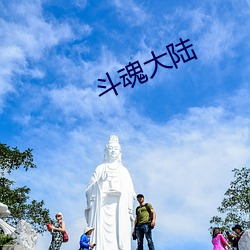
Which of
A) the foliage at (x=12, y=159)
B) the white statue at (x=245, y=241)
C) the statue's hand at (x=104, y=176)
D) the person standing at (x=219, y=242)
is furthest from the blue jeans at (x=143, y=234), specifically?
the foliage at (x=12, y=159)

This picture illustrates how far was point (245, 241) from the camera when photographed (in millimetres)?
9414

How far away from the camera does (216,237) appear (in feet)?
33.3

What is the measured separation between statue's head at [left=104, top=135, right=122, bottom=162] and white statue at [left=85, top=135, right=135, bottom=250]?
28cm

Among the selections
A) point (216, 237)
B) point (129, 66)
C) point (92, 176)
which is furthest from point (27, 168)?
point (216, 237)

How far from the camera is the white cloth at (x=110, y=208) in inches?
537

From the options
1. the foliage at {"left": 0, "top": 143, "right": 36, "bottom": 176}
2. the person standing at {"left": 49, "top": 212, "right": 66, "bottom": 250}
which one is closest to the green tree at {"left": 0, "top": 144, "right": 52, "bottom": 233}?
the foliage at {"left": 0, "top": 143, "right": 36, "bottom": 176}

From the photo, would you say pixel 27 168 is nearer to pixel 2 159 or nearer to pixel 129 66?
pixel 2 159

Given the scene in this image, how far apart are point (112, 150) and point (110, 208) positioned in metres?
1.82

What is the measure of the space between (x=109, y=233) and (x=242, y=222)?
7277 mm

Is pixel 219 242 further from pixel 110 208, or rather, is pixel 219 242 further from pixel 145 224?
pixel 110 208

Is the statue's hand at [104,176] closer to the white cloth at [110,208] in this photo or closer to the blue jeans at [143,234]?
the white cloth at [110,208]

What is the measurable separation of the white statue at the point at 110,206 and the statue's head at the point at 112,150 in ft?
0.93

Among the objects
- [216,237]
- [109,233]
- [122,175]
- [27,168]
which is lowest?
[216,237]

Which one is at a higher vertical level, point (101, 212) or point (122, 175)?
point (122, 175)
